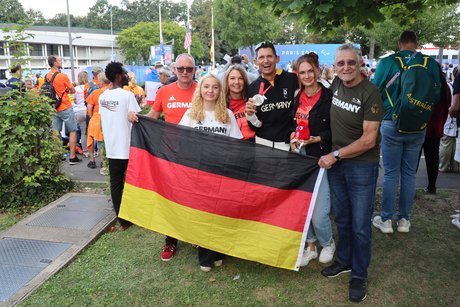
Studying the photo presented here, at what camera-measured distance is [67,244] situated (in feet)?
14.8

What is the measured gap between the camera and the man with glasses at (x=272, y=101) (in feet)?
12.2

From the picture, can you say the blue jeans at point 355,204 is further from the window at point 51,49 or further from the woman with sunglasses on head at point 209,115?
the window at point 51,49

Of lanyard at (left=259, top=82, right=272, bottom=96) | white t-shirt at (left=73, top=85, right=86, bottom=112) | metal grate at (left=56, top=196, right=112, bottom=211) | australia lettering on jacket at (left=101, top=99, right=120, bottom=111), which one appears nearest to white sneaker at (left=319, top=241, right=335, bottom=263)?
lanyard at (left=259, top=82, right=272, bottom=96)

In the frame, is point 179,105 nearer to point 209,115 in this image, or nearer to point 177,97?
point 177,97

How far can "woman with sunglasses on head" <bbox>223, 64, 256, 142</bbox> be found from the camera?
3.85m

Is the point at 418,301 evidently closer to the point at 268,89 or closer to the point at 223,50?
the point at 268,89

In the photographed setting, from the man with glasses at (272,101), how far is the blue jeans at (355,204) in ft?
2.06

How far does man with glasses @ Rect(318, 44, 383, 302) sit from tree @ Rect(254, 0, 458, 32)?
43 cm

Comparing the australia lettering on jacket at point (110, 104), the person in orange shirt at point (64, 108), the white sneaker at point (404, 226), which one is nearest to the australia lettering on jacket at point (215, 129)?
the australia lettering on jacket at point (110, 104)

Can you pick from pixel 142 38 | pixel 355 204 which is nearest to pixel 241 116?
pixel 355 204

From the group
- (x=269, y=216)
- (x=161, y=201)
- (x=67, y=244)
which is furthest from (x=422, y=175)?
(x=67, y=244)

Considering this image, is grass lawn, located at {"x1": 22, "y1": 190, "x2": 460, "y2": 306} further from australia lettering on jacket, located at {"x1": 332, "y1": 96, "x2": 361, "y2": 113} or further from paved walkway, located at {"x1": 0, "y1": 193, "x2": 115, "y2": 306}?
australia lettering on jacket, located at {"x1": 332, "y1": 96, "x2": 361, "y2": 113}

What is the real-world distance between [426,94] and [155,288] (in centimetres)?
332

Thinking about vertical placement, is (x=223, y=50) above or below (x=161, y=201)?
above
